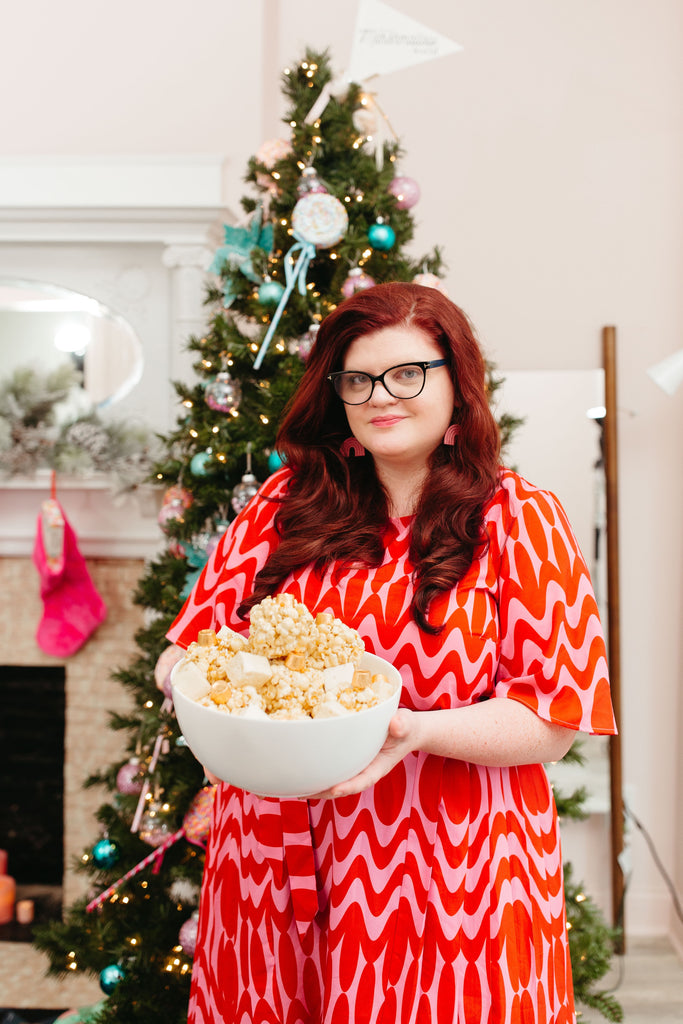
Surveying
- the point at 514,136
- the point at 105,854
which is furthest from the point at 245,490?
the point at 514,136

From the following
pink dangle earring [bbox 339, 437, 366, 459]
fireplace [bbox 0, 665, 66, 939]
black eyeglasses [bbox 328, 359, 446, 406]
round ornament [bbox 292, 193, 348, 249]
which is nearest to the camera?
black eyeglasses [bbox 328, 359, 446, 406]

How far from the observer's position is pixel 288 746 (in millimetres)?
735

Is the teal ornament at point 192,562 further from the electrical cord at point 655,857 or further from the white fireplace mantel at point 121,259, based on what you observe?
the electrical cord at point 655,857

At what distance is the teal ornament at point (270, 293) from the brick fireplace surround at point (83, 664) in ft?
3.44

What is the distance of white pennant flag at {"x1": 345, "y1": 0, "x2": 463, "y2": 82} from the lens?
5.55 ft

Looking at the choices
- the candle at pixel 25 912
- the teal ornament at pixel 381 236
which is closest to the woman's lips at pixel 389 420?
the teal ornament at pixel 381 236

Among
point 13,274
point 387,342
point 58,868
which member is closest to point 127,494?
point 13,274

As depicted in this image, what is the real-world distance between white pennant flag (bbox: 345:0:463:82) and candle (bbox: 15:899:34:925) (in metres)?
2.46

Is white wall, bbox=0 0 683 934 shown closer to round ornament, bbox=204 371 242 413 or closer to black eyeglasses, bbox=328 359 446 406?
Result: round ornament, bbox=204 371 242 413

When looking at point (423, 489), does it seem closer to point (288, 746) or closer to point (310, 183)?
point (288, 746)

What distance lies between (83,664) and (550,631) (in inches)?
73.0

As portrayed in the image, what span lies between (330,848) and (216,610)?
34 centimetres

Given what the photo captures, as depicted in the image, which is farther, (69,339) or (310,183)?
(69,339)

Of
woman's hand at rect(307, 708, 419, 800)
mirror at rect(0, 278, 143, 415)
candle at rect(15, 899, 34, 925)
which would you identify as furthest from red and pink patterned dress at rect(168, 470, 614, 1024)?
candle at rect(15, 899, 34, 925)
